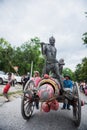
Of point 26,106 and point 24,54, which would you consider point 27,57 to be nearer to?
point 24,54

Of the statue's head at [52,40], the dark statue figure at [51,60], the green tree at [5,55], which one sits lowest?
the dark statue figure at [51,60]

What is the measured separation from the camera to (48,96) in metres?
8.12

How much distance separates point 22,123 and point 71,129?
1.55m

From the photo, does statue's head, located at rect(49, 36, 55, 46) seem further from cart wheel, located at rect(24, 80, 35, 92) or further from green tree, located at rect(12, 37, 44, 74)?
green tree, located at rect(12, 37, 44, 74)

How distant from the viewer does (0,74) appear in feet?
111

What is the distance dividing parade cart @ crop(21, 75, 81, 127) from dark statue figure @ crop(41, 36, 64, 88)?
0.83 m

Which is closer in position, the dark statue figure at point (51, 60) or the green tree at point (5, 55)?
the dark statue figure at point (51, 60)

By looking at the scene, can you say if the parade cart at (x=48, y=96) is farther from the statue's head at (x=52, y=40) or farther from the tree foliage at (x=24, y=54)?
the tree foliage at (x=24, y=54)

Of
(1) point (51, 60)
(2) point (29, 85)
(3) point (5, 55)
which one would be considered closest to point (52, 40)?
(1) point (51, 60)

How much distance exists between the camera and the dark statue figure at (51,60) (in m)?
9.85

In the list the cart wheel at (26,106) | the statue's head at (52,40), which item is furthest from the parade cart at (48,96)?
the statue's head at (52,40)

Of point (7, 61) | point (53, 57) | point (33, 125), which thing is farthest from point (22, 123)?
point (7, 61)

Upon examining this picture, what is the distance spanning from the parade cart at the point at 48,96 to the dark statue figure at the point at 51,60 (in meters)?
0.83

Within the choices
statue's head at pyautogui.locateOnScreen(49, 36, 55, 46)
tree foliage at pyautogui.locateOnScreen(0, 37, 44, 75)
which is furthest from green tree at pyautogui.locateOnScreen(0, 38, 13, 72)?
statue's head at pyautogui.locateOnScreen(49, 36, 55, 46)
